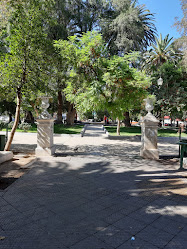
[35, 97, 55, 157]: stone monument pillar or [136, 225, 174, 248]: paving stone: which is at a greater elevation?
[35, 97, 55, 157]: stone monument pillar

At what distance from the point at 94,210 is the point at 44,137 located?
537 cm

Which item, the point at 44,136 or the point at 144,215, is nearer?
the point at 144,215

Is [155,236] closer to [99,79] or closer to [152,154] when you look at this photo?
[152,154]

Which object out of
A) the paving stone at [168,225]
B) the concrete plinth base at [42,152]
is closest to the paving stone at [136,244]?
the paving stone at [168,225]

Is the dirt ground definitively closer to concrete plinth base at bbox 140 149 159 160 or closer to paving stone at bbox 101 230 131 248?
paving stone at bbox 101 230 131 248

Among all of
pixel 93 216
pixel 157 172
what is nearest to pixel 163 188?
pixel 157 172

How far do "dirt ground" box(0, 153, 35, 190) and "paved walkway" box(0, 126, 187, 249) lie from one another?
1.07ft

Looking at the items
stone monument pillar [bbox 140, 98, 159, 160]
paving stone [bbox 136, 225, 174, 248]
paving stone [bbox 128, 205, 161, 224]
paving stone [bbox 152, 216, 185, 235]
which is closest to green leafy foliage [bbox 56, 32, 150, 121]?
stone monument pillar [bbox 140, 98, 159, 160]

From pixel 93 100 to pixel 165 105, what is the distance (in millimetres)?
13330

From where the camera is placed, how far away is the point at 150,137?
26.7ft

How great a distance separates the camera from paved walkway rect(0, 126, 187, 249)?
2.53 m

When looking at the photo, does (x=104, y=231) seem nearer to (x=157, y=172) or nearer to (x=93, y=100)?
(x=157, y=172)

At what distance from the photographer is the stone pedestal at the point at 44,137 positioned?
8102mm

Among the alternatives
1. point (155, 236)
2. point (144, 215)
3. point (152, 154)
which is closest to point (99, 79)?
point (152, 154)
